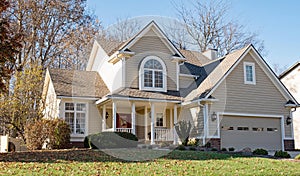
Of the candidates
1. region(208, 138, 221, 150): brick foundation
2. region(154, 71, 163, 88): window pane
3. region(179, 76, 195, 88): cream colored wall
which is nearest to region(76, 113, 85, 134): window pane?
region(154, 71, 163, 88): window pane

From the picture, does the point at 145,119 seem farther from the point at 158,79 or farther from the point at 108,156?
the point at 108,156

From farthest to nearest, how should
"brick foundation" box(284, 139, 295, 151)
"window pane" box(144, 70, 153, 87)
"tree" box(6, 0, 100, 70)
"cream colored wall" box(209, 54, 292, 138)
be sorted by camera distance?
"tree" box(6, 0, 100, 70)
"brick foundation" box(284, 139, 295, 151)
"window pane" box(144, 70, 153, 87)
"cream colored wall" box(209, 54, 292, 138)

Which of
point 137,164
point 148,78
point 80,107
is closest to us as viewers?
point 137,164

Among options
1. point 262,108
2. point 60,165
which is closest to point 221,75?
point 262,108

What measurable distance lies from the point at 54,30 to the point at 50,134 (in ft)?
44.5

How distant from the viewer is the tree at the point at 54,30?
89.5 ft

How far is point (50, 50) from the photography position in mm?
29766

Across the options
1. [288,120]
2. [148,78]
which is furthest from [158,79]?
[288,120]

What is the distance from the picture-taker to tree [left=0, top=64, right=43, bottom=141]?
71.8ft

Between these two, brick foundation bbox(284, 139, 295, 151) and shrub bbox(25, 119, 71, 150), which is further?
brick foundation bbox(284, 139, 295, 151)

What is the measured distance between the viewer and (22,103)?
73.6 ft

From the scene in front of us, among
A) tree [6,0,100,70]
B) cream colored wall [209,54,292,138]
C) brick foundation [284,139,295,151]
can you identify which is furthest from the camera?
tree [6,0,100,70]

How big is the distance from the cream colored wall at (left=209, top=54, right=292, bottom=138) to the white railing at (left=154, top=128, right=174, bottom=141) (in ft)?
9.25

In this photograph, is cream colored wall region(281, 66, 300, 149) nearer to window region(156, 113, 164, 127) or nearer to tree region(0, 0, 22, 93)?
window region(156, 113, 164, 127)
